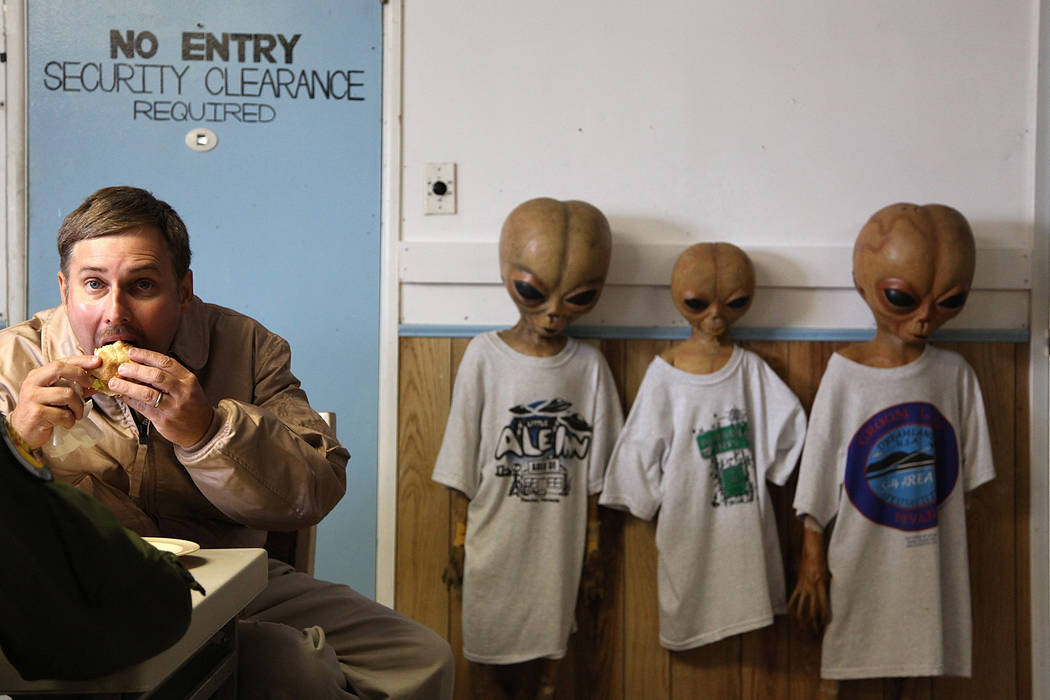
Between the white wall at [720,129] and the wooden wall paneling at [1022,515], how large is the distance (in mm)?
159

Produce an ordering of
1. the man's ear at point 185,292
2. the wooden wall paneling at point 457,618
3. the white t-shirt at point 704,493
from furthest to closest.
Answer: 1. the wooden wall paneling at point 457,618
2. the white t-shirt at point 704,493
3. the man's ear at point 185,292

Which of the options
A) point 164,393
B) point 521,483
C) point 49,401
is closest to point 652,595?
point 521,483

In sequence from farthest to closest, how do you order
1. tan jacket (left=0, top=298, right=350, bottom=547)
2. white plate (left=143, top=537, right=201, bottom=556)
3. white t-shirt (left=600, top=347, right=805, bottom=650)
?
white t-shirt (left=600, top=347, right=805, bottom=650), tan jacket (left=0, top=298, right=350, bottom=547), white plate (left=143, top=537, right=201, bottom=556)

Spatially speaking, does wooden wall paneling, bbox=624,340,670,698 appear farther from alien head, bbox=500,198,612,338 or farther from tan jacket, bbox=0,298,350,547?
tan jacket, bbox=0,298,350,547

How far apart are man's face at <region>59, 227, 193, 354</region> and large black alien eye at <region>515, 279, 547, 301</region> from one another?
91 centimetres

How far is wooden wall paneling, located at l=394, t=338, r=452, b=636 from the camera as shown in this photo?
2.43 meters

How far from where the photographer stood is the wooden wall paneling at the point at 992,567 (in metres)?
2.46

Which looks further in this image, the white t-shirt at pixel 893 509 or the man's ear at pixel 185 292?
the white t-shirt at pixel 893 509

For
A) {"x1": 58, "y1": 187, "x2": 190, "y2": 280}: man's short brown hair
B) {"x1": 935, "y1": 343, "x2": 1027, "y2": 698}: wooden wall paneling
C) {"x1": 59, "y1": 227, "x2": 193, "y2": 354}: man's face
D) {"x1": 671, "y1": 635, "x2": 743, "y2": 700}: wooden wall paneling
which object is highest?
{"x1": 58, "y1": 187, "x2": 190, "y2": 280}: man's short brown hair

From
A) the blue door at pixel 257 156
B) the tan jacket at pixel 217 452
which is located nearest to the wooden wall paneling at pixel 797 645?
the blue door at pixel 257 156

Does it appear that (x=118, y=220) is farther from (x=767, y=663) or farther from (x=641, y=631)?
(x=767, y=663)

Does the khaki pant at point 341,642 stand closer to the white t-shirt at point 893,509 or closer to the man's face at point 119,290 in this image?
the man's face at point 119,290

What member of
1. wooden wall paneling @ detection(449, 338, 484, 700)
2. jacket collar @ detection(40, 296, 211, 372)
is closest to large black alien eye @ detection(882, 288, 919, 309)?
wooden wall paneling @ detection(449, 338, 484, 700)

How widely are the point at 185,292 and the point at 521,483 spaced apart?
3.30 ft
